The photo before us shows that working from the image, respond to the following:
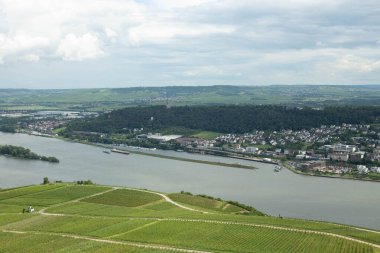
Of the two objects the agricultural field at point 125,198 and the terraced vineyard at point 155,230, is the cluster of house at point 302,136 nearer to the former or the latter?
the agricultural field at point 125,198

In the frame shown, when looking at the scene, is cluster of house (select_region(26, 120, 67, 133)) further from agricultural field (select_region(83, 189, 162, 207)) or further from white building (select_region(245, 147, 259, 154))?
agricultural field (select_region(83, 189, 162, 207))

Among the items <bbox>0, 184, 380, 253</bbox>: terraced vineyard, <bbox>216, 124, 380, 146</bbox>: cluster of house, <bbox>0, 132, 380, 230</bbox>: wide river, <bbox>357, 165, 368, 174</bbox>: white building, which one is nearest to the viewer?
<bbox>0, 184, 380, 253</bbox>: terraced vineyard

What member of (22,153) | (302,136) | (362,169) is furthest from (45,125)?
(362,169)

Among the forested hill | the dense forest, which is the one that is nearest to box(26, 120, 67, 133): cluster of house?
the forested hill

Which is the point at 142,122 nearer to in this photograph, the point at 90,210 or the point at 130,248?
the point at 90,210

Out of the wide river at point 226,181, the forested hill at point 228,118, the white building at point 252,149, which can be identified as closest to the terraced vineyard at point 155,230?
the wide river at point 226,181

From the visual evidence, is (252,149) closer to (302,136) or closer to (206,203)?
(302,136)
